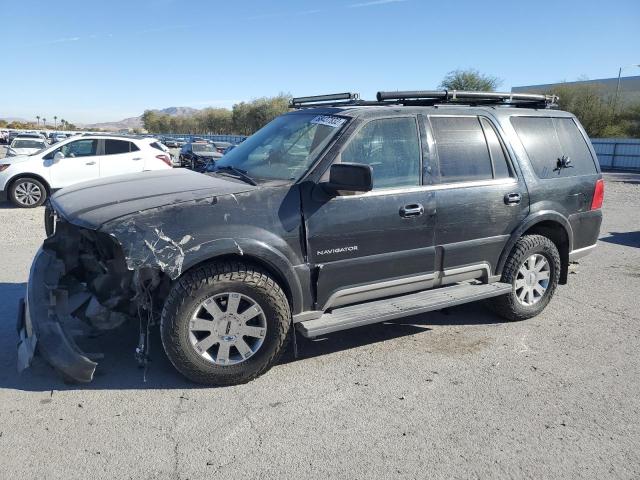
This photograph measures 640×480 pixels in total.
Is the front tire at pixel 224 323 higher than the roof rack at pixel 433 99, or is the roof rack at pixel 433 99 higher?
the roof rack at pixel 433 99

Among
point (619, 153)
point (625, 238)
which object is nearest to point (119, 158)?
point (625, 238)

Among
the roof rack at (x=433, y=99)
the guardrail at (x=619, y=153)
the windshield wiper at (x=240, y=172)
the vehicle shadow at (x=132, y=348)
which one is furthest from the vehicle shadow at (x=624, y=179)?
the windshield wiper at (x=240, y=172)

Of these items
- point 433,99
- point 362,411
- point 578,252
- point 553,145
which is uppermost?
Result: point 433,99

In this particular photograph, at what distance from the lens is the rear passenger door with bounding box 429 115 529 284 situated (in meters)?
4.45

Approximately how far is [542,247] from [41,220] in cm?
907

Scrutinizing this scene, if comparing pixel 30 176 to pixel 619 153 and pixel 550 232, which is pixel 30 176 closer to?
pixel 550 232

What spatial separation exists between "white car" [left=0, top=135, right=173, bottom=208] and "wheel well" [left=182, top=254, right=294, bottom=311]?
31.7 ft

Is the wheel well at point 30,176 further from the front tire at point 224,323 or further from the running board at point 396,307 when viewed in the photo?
the running board at point 396,307

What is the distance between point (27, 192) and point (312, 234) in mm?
10367

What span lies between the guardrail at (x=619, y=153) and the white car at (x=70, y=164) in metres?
28.9

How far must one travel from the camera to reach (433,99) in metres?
4.87

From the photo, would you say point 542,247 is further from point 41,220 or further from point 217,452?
point 41,220

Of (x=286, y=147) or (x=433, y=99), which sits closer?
(x=286, y=147)

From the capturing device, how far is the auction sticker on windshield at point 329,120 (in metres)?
4.15
